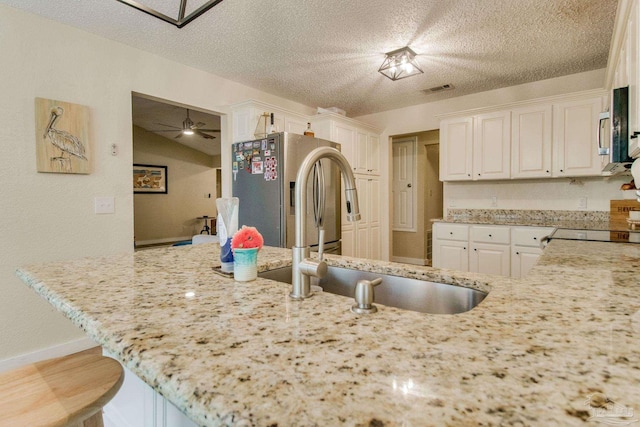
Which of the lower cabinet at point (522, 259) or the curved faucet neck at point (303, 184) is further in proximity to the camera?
the lower cabinet at point (522, 259)

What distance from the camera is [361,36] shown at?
2.70m

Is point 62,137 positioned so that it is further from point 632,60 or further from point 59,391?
point 632,60

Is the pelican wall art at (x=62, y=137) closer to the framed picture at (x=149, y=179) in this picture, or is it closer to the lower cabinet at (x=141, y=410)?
the lower cabinet at (x=141, y=410)

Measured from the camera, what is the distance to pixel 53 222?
8.10 ft

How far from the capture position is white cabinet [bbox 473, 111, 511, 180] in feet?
11.8

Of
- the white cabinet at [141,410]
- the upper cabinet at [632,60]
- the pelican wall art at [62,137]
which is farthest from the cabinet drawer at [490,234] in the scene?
the pelican wall art at [62,137]

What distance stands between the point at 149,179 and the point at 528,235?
7.76m

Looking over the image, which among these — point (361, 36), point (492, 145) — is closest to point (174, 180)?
point (361, 36)

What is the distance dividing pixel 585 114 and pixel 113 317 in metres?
4.14

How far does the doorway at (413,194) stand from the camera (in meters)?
5.65

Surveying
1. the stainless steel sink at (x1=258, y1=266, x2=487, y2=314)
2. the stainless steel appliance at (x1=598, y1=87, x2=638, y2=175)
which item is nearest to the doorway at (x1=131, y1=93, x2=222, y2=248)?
the stainless steel sink at (x1=258, y1=266, x2=487, y2=314)

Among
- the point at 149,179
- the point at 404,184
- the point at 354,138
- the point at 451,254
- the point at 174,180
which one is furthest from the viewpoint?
the point at 174,180

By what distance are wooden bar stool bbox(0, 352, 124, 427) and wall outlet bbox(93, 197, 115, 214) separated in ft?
6.84

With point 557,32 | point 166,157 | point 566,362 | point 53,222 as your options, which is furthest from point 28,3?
point 166,157
